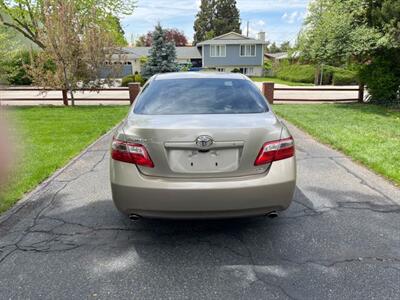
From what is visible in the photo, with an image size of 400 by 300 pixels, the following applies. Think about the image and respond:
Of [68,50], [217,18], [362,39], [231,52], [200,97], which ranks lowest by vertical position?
[200,97]

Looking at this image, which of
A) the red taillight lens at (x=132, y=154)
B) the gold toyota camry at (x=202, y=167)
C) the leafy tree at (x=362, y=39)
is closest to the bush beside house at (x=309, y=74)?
the leafy tree at (x=362, y=39)

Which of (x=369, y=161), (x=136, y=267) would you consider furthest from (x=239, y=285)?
(x=369, y=161)

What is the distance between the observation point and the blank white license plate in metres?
2.70

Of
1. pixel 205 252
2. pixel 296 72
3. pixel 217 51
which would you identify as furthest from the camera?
pixel 217 51

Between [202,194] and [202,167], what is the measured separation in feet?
0.73

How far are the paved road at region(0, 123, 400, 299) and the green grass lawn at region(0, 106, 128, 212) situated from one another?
0.66m

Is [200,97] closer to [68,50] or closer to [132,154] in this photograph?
[132,154]

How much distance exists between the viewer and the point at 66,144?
7.06 m

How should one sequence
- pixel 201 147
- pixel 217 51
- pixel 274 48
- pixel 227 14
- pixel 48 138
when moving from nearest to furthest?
1. pixel 201 147
2. pixel 48 138
3. pixel 217 51
4. pixel 227 14
5. pixel 274 48

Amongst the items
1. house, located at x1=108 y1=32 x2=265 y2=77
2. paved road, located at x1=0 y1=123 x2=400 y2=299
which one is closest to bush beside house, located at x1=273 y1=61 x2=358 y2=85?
house, located at x1=108 y1=32 x2=265 y2=77

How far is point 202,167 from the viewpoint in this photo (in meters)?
2.70

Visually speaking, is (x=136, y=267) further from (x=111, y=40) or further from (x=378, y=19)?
(x=111, y=40)

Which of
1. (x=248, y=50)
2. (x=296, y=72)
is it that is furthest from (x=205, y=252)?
(x=248, y=50)

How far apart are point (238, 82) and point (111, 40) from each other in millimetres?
11097
